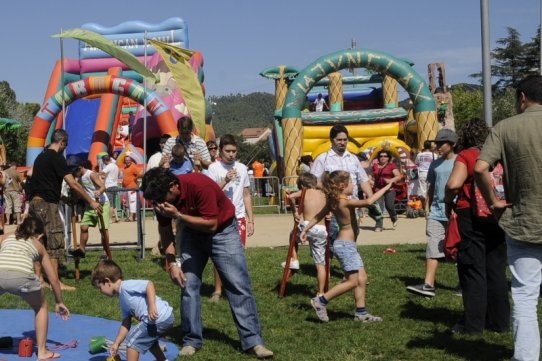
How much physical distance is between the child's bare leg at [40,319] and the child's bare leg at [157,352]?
2.81 feet

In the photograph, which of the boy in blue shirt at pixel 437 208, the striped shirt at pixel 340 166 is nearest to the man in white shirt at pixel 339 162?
the striped shirt at pixel 340 166

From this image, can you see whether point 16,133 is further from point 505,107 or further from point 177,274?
point 177,274

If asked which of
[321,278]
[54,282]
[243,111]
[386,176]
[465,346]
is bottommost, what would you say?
[465,346]

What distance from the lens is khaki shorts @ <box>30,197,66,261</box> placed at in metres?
8.49

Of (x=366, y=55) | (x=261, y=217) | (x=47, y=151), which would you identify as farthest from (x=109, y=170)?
(x=47, y=151)

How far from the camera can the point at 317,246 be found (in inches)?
312

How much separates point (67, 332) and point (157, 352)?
5.52 feet

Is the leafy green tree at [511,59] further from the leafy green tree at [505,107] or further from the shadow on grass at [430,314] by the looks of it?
the shadow on grass at [430,314]

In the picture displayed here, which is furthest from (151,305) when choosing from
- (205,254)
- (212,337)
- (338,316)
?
(338,316)

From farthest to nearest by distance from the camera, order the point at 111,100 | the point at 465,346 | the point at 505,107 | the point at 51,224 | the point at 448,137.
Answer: the point at 505,107 < the point at 111,100 < the point at 51,224 < the point at 448,137 < the point at 465,346

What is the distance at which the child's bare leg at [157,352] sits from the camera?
17.6 feet

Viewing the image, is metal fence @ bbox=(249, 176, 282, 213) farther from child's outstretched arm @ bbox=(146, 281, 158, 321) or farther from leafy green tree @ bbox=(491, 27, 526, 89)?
leafy green tree @ bbox=(491, 27, 526, 89)

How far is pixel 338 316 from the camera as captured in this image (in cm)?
727

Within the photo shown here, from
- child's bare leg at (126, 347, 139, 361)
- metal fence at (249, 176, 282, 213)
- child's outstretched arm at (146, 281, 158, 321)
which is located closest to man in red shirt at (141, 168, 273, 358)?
child's outstretched arm at (146, 281, 158, 321)
